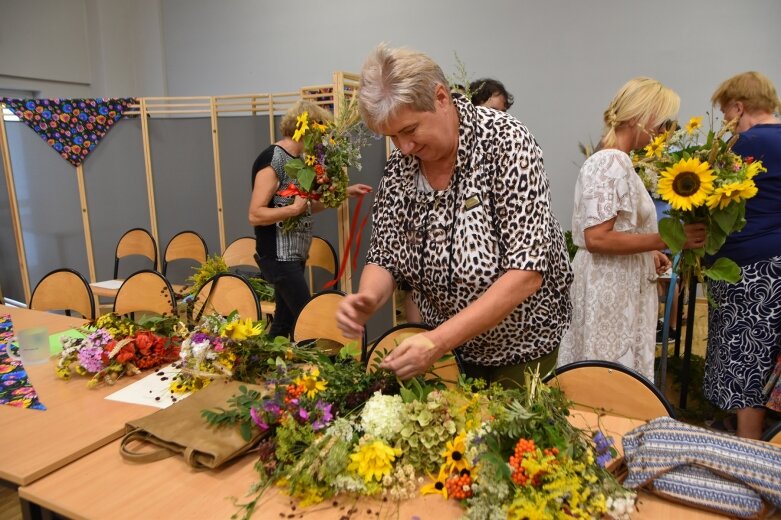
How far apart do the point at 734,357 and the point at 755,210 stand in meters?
0.71

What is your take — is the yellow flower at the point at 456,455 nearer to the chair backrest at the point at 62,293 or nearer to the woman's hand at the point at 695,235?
the woman's hand at the point at 695,235

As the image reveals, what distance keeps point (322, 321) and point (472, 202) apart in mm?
1203

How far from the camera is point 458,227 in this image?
1.51 m

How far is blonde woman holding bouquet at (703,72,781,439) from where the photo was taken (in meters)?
2.40

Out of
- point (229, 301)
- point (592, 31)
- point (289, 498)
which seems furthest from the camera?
point (592, 31)

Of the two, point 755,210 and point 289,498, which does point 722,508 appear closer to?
point 289,498

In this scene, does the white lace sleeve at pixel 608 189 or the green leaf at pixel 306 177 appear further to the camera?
the green leaf at pixel 306 177

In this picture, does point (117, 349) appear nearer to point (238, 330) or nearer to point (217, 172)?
point (238, 330)

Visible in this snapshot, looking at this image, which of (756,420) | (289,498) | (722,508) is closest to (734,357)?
(756,420)

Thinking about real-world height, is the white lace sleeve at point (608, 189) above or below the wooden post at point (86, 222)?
above

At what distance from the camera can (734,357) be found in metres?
2.55

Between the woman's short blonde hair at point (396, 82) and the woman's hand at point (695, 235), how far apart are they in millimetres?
1149

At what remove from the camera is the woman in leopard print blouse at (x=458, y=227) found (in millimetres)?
1368

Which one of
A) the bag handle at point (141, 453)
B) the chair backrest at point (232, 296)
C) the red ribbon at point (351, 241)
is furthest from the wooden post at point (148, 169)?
the bag handle at point (141, 453)
